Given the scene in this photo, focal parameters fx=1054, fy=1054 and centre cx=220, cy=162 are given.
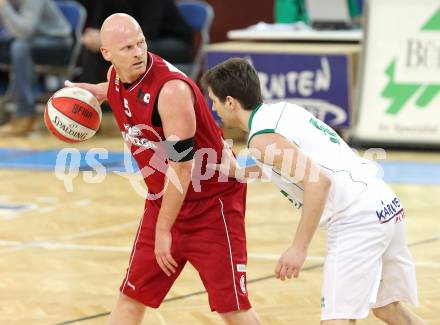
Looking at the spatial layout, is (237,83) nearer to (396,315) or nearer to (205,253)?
(205,253)

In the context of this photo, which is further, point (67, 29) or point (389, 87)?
point (67, 29)

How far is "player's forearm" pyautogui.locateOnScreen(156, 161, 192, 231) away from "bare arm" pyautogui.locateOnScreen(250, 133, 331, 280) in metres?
0.37

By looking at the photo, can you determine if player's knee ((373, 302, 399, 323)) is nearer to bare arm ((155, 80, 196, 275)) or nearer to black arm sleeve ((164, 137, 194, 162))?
bare arm ((155, 80, 196, 275))

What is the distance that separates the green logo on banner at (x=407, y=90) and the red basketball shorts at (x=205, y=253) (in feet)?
22.1

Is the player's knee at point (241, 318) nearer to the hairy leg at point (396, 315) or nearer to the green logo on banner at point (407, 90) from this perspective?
the hairy leg at point (396, 315)

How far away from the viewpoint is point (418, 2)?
1120cm

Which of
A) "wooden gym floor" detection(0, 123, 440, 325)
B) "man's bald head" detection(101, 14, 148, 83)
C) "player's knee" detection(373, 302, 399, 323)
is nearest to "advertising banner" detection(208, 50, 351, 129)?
"wooden gym floor" detection(0, 123, 440, 325)

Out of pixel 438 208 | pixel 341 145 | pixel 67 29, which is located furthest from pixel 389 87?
pixel 341 145

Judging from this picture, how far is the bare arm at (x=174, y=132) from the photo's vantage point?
173 inches

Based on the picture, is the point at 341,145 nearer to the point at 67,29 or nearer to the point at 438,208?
the point at 438,208

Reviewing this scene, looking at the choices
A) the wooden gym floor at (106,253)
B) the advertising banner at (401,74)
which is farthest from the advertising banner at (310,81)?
the wooden gym floor at (106,253)

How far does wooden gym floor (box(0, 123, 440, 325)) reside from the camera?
5789 millimetres

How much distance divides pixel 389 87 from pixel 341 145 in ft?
22.6

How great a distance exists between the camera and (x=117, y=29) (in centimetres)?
450
